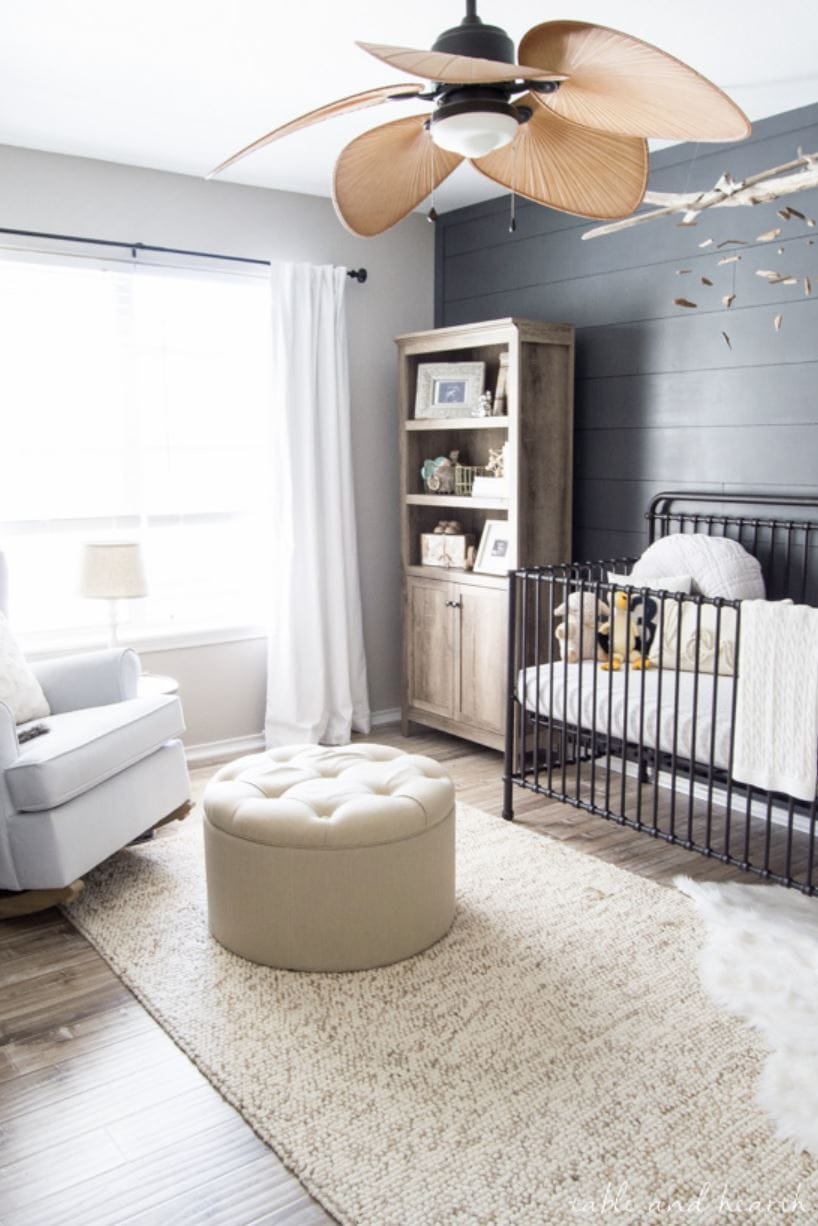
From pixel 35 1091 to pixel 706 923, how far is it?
1725 millimetres

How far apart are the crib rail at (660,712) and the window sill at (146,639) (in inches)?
51.7

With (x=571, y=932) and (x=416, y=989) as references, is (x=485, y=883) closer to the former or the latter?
(x=571, y=932)

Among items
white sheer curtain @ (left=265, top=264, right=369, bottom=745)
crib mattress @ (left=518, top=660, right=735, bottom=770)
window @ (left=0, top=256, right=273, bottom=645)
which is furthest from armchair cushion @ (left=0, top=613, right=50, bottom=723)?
crib mattress @ (left=518, top=660, right=735, bottom=770)

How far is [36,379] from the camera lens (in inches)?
156

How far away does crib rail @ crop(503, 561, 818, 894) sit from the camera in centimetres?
303

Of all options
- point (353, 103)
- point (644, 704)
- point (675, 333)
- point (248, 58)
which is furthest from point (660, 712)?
point (248, 58)

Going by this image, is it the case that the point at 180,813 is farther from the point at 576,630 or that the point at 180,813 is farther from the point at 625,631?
the point at 625,631

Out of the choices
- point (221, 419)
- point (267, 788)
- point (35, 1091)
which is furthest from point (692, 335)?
point (35, 1091)

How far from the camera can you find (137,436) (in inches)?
167

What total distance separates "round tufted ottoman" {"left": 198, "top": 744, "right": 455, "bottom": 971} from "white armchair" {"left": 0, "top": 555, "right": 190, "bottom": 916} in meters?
0.44

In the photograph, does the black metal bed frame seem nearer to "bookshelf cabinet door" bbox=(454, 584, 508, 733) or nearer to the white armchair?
"bookshelf cabinet door" bbox=(454, 584, 508, 733)

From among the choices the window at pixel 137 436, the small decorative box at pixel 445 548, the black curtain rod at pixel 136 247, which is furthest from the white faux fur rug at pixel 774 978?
the black curtain rod at pixel 136 247

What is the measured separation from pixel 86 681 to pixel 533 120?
7.67ft

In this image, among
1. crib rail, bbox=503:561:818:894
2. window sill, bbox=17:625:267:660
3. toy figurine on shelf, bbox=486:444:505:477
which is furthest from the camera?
toy figurine on shelf, bbox=486:444:505:477
